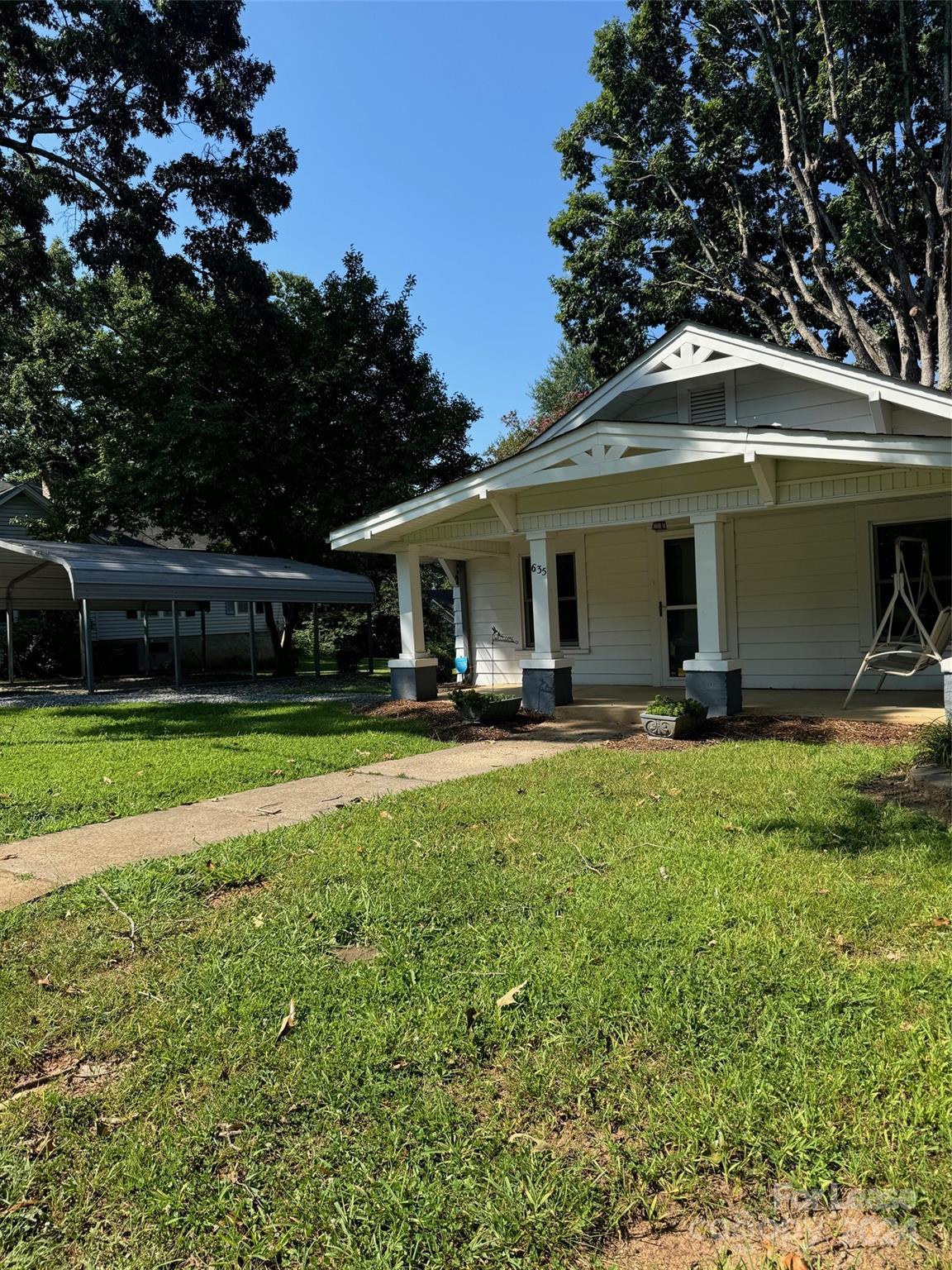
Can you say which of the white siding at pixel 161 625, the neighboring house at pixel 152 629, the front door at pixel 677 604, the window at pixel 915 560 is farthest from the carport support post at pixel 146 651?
the window at pixel 915 560

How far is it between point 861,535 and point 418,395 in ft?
42.9

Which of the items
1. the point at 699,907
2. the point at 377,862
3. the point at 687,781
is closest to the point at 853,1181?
the point at 699,907

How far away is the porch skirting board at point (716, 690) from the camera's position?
854cm

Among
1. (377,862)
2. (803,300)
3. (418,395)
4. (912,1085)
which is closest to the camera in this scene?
(912,1085)

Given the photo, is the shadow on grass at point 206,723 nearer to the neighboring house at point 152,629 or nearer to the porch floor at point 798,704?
the porch floor at point 798,704

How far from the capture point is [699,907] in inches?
137

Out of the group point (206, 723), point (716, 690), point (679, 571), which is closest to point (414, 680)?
point (206, 723)

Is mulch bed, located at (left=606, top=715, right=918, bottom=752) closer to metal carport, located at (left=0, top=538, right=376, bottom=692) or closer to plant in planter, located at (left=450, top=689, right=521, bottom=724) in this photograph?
plant in planter, located at (left=450, top=689, right=521, bottom=724)

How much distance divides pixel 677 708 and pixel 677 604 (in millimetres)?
3975

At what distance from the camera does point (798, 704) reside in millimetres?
9344

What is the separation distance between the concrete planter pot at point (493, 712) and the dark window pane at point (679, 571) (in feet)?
11.3

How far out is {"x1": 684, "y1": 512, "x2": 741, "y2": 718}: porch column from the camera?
28.1ft

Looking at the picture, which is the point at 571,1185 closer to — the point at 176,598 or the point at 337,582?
the point at 176,598

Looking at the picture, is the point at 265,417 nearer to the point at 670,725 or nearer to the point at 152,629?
the point at 152,629
